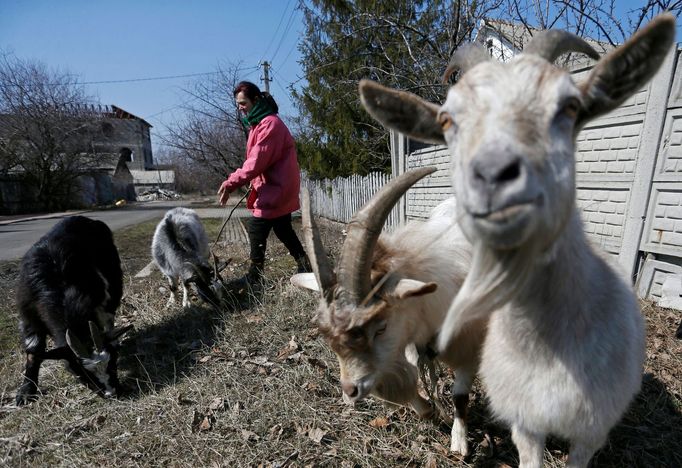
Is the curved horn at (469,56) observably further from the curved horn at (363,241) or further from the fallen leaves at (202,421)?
the fallen leaves at (202,421)

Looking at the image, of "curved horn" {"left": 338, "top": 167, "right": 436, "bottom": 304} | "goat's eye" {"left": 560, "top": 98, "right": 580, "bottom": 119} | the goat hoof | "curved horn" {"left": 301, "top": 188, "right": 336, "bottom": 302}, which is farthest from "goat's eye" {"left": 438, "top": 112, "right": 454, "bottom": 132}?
A: the goat hoof

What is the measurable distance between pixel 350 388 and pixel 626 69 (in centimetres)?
192

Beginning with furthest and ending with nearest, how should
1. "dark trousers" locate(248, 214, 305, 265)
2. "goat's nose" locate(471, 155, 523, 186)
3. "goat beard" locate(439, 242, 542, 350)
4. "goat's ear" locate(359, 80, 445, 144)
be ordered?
1. "dark trousers" locate(248, 214, 305, 265)
2. "goat's ear" locate(359, 80, 445, 144)
3. "goat beard" locate(439, 242, 542, 350)
4. "goat's nose" locate(471, 155, 523, 186)

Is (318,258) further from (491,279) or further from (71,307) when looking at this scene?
(71,307)

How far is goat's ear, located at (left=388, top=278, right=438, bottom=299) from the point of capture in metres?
1.93

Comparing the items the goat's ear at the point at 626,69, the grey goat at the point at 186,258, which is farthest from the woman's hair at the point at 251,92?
the goat's ear at the point at 626,69

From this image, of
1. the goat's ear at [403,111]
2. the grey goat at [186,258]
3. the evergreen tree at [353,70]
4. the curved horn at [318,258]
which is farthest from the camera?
the evergreen tree at [353,70]

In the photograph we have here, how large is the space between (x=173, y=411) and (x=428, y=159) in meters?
6.47

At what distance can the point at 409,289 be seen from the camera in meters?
1.97

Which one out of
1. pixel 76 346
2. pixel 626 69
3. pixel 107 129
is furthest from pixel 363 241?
pixel 107 129

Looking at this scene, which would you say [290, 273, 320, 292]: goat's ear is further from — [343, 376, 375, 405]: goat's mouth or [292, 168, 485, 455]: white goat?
[343, 376, 375, 405]: goat's mouth

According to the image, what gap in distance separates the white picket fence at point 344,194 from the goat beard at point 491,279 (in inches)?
300

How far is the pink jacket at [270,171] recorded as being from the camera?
14.4ft

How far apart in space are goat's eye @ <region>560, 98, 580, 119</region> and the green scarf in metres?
3.89
